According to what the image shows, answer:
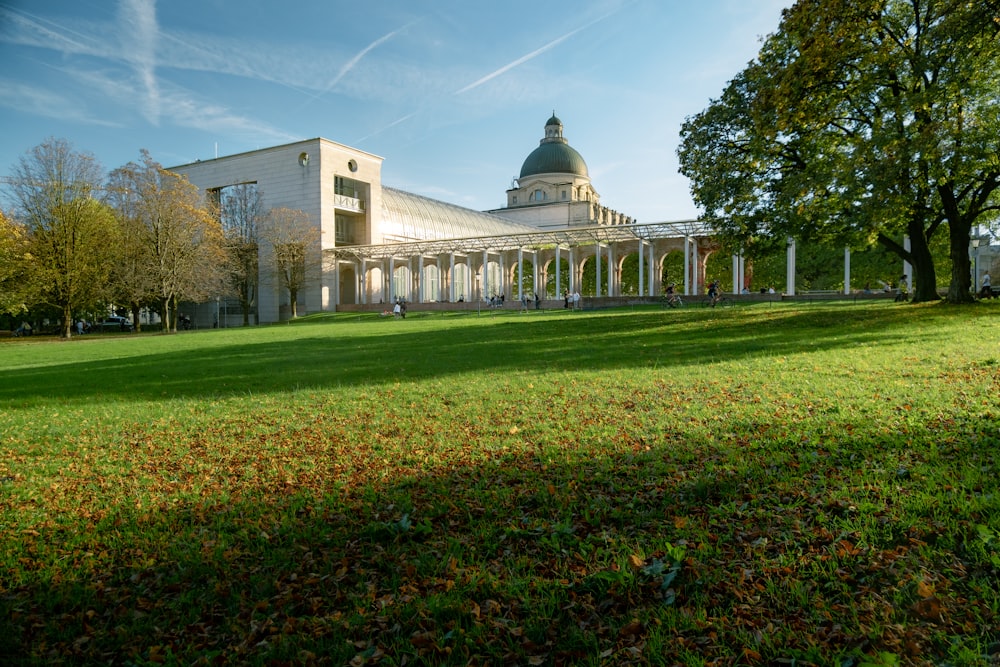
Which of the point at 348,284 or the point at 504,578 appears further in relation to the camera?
the point at 348,284

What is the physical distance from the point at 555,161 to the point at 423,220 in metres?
37.7

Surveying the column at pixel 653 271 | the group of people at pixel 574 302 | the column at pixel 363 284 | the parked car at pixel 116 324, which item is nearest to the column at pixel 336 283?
the column at pixel 363 284

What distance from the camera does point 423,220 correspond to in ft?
234

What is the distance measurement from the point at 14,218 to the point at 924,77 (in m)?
46.4

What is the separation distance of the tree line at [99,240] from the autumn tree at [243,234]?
11.0 ft

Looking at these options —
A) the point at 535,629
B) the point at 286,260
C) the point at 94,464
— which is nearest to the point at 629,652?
the point at 535,629

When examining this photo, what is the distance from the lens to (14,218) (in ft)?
116

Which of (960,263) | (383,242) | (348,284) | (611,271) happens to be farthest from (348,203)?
(960,263)

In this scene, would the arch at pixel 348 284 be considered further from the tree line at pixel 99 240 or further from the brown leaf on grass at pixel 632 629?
the brown leaf on grass at pixel 632 629

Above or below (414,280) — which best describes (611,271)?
above

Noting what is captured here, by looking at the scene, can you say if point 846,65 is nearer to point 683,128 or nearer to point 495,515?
point 683,128

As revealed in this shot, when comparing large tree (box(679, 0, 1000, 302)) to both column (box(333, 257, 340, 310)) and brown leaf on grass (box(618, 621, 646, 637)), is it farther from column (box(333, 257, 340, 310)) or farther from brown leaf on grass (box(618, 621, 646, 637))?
column (box(333, 257, 340, 310))

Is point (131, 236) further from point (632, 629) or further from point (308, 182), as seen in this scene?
point (632, 629)

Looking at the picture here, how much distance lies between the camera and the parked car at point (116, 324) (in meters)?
53.8
